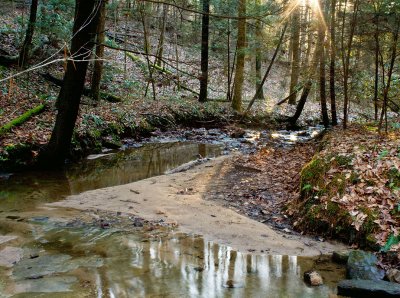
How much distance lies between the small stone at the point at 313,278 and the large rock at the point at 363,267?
0.42m

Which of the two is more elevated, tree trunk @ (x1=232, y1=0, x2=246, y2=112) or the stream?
tree trunk @ (x1=232, y1=0, x2=246, y2=112)

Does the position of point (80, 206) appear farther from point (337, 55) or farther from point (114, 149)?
point (337, 55)

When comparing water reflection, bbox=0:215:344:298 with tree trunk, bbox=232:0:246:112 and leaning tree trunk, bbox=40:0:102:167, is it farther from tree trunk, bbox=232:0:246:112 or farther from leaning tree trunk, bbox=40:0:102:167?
tree trunk, bbox=232:0:246:112

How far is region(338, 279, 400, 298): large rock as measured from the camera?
4086 millimetres

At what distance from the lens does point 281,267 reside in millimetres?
4980

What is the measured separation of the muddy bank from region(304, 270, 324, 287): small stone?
2.35ft

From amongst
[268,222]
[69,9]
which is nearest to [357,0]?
[268,222]

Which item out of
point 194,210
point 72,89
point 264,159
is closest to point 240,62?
point 264,159

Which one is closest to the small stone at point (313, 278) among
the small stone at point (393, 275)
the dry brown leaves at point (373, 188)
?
the small stone at point (393, 275)

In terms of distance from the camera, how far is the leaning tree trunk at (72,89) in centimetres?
820

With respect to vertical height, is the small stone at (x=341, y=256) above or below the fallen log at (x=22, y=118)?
below

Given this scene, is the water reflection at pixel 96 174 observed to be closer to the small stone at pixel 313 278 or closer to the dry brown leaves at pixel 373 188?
the small stone at pixel 313 278

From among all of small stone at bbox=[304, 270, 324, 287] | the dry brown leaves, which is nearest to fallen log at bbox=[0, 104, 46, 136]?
the dry brown leaves

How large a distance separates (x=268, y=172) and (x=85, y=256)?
6.15 metres
